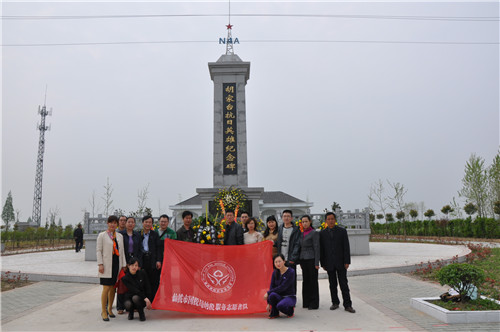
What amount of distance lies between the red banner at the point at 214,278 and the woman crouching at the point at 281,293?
24 centimetres

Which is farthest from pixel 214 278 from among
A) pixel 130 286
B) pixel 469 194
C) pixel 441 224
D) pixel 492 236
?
pixel 469 194

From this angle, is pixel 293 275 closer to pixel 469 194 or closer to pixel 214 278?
pixel 214 278

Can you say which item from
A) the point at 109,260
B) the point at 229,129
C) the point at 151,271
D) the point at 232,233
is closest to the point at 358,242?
the point at 229,129

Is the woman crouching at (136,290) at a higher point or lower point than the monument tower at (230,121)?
lower

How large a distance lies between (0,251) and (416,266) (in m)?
18.5

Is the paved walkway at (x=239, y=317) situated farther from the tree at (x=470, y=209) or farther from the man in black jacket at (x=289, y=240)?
the tree at (x=470, y=209)

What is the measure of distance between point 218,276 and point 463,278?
3506 mm

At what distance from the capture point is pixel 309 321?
4.72 m

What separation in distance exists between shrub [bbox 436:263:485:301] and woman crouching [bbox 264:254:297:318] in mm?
2266

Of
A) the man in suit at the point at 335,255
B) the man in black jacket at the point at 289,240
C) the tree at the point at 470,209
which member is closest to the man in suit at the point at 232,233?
the man in black jacket at the point at 289,240

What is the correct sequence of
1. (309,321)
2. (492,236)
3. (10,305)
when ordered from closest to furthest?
1. (309,321)
2. (10,305)
3. (492,236)

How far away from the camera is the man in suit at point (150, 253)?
546cm

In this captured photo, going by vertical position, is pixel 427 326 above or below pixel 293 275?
below

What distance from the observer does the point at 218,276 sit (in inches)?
207
